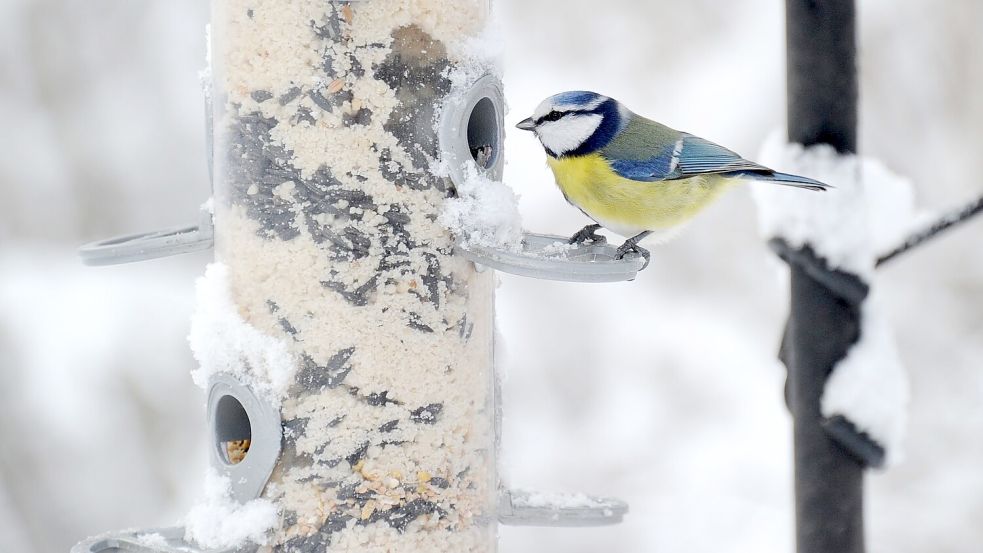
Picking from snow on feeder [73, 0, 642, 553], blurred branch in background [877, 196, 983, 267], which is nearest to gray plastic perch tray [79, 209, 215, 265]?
snow on feeder [73, 0, 642, 553]

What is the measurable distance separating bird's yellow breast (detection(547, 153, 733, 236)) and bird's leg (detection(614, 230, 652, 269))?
2cm

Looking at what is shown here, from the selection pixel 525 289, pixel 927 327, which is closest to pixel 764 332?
pixel 927 327

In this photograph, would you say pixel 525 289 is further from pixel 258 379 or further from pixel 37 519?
pixel 258 379

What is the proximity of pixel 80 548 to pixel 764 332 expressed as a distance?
189 inches

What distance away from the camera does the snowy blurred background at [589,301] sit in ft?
18.1

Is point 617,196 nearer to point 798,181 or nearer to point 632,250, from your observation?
point 632,250

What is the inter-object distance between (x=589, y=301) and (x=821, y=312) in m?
4.61

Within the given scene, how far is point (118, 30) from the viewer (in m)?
6.23

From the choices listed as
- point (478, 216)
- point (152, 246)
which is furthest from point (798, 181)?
point (152, 246)

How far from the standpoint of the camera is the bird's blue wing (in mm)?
2572

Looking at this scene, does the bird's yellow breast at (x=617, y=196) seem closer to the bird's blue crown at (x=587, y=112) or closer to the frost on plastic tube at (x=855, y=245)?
the bird's blue crown at (x=587, y=112)

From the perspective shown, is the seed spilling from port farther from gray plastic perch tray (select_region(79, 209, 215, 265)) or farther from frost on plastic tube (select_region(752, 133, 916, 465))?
frost on plastic tube (select_region(752, 133, 916, 465))

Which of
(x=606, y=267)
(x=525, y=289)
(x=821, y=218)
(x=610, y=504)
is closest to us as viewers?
(x=821, y=218)

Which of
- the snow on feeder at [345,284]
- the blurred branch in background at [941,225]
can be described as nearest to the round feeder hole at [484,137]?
the snow on feeder at [345,284]
